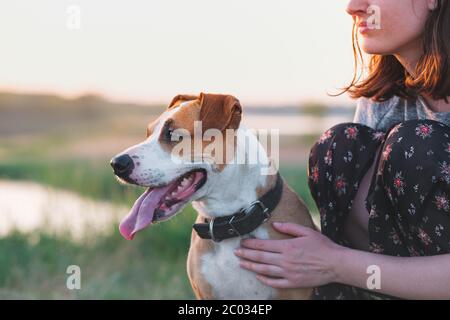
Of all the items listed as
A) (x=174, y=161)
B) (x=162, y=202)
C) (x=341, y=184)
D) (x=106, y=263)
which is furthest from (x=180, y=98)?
(x=106, y=263)

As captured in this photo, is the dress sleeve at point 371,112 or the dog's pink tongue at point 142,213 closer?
the dog's pink tongue at point 142,213

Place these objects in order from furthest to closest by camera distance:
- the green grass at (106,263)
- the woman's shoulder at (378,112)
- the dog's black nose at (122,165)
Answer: the green grass at (106,263) → the woman's shoulder at (378,112) → the dog's black nose at (122,165)

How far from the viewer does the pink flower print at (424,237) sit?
7.57 feet

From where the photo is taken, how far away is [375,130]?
2729 millimetres

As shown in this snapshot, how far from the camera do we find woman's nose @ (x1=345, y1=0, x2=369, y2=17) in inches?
103

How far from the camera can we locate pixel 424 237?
2.32 meters

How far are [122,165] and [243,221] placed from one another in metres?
0.50

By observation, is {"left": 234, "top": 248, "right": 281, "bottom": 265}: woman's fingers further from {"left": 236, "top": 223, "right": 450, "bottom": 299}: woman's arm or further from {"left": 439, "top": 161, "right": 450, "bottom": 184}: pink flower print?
{"left": 439, "top": 161, "right": 450, "bottom": 184}: pink flower print

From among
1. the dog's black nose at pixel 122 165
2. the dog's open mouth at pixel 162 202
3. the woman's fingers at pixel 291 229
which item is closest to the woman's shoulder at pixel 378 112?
the woman's fingers at pixel 291 229

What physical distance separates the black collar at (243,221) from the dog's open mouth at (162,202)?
16 centimetres

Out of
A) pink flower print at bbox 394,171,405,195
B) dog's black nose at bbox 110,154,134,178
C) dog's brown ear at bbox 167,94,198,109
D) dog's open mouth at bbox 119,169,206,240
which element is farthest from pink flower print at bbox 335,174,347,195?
dog's black nose at bbox 110,154,134,178

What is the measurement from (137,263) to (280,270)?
2056mm

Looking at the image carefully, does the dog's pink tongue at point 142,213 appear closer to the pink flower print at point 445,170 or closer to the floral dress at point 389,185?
the floral dress at point 389,185
